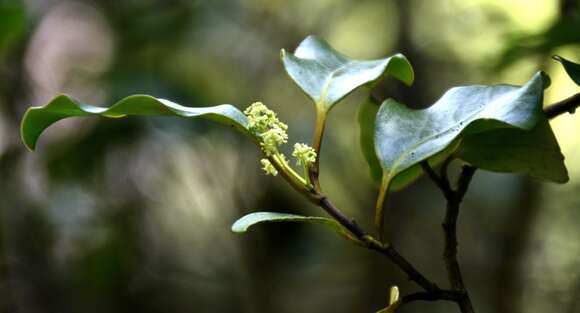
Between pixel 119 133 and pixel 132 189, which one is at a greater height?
pixel 119 133

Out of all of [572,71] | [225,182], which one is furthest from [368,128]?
[225,182]

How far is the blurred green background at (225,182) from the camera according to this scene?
1575 mm

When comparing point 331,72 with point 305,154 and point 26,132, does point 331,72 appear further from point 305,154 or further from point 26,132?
point 26,132

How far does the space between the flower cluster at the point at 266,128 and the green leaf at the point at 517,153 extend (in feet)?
0.44

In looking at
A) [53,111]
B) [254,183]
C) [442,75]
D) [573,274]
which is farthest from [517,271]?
[53,111]

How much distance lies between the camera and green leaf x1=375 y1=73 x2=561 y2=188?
1.30ft

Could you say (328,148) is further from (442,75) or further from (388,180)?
(388,180)

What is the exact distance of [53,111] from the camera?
1.44ft

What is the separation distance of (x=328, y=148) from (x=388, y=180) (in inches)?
55.9

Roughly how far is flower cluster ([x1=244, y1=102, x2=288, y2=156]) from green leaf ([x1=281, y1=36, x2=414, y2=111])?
0.21ft

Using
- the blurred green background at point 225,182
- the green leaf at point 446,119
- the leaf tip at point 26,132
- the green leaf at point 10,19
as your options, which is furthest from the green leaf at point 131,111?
the blurred green background at point 225,182

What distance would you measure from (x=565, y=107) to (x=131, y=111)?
0.93 ft

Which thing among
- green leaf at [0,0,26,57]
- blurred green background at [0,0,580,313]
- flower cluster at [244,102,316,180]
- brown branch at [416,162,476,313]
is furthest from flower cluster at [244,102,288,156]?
blurred green background at [0,0,580,313]

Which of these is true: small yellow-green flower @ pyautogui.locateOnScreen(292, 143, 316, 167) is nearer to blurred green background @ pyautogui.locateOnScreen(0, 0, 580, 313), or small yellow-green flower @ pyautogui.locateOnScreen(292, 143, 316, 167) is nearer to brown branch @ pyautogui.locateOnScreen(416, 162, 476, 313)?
brown branch @ pyautogui.locateOnScreen(416, 162, 476, 313)
